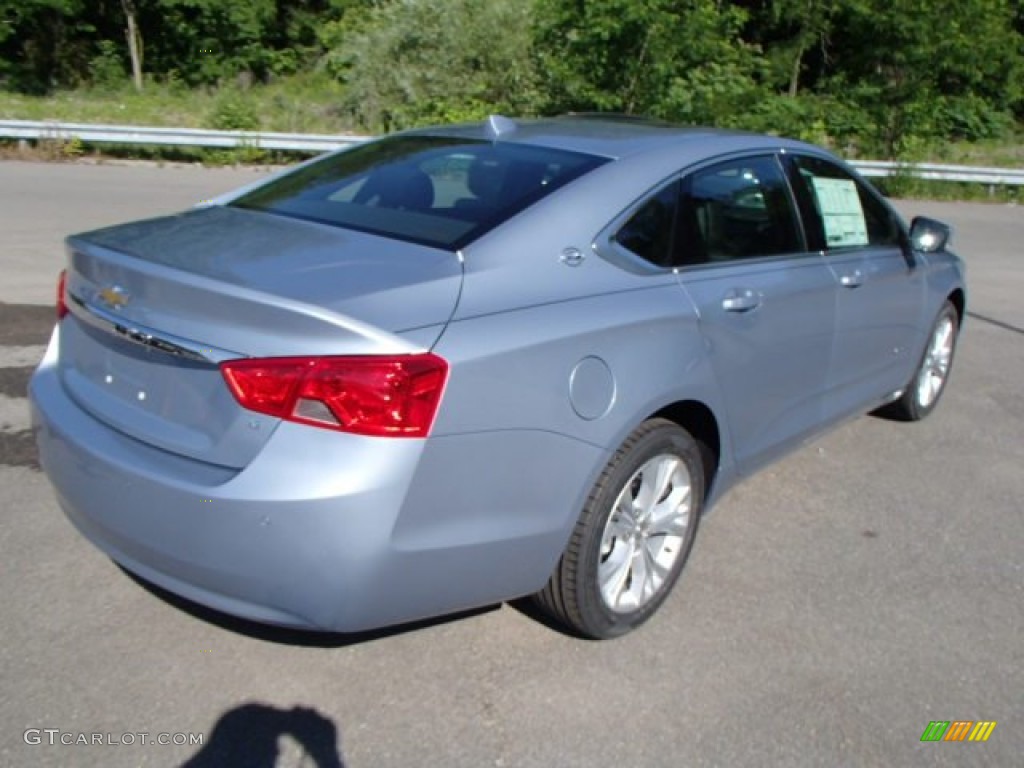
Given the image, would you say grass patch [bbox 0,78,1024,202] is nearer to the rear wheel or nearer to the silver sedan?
the rear wheel

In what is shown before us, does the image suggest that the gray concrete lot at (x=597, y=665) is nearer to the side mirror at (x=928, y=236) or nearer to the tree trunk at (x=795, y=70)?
the side mirror at (x=928, y=236)

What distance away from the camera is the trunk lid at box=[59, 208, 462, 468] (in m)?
2.58

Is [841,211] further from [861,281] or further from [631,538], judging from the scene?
[631,538]

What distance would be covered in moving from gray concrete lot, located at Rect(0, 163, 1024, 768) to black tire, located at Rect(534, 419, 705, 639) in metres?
0.12

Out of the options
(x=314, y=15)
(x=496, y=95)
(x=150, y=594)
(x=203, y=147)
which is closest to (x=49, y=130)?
(x=203, y=147)

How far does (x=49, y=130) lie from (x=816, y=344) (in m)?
14.4

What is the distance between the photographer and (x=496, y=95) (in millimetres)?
21359

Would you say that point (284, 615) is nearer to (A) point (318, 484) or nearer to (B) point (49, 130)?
(A) point (318, 484)

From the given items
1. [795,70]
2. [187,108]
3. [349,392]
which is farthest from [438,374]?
[795,70]

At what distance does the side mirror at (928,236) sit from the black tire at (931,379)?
0.49 metres

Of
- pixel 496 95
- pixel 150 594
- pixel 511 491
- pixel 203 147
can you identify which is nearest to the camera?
pixel 511 491

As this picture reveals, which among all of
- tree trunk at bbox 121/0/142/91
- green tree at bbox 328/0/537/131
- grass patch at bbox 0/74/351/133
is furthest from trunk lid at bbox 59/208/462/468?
tree trunk at bbox 121/0/142/91

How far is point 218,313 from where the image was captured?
266 centimetres

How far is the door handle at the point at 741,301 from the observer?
11.9ft
